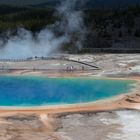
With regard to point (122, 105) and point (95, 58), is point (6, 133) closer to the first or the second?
point (122, 105)

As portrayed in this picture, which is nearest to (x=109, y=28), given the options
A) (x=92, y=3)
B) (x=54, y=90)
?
(x=54, y=90)

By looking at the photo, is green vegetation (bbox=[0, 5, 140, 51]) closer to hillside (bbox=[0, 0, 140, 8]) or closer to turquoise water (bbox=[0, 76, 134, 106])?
turquoise water (bbox=[0, 76, 134, 106])

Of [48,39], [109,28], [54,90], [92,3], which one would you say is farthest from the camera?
[92,3]

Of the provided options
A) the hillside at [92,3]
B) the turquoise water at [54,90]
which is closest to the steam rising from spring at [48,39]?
the turquoise water at [54,90]

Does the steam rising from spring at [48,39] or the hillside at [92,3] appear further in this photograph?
the hillside at [92,3]

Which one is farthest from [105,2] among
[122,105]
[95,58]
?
[122,105]

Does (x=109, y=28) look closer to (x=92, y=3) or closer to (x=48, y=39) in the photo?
(x=48, y=39)

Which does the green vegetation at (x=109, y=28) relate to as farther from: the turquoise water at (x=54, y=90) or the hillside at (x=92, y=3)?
the hillside at (x=92, y=3)

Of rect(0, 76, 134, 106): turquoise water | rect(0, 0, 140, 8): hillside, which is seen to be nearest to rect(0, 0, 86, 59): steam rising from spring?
rect(0, 76, 134, 106): turquoise water
